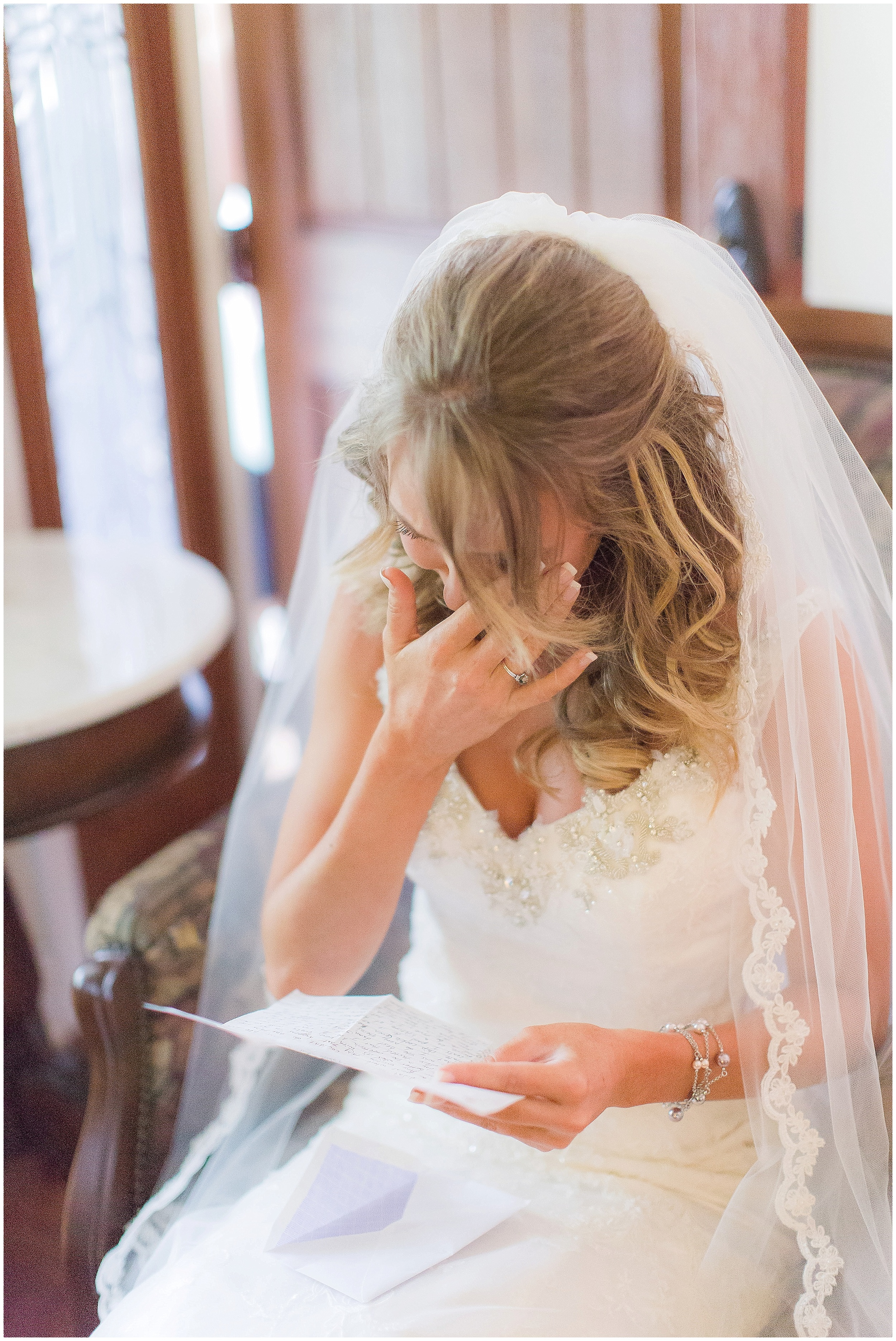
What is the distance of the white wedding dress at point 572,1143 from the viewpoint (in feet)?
3.16

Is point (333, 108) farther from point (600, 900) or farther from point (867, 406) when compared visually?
point (600, 900)

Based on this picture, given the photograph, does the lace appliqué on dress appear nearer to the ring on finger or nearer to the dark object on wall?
the ring on finger

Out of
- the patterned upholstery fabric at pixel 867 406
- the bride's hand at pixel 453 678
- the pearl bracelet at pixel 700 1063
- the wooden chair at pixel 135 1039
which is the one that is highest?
the patterned upholstery fabric at pixel 867 406

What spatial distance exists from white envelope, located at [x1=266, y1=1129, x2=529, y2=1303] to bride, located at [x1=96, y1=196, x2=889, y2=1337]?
0.02m

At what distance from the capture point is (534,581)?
94cm

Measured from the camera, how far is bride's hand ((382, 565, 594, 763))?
1014 millimetres

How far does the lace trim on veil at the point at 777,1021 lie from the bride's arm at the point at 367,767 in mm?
180

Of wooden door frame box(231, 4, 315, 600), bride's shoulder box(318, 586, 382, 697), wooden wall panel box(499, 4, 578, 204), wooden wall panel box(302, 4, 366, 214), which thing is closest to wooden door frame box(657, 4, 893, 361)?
wooden wall panel box(499, 4, 578, 204)

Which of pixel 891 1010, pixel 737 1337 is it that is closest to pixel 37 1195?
pixel 737 1337

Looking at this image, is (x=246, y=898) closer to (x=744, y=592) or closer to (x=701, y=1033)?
(x=701, y=1033)

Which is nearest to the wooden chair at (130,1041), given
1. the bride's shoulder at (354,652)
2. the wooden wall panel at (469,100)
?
the bride's shoulder at (354,652)

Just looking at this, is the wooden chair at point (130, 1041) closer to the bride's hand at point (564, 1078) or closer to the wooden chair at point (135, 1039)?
the wooden chair at point (135, 1039)

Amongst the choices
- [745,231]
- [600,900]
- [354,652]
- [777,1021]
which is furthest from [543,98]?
[777,1021]

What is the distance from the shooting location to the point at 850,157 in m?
1.53
